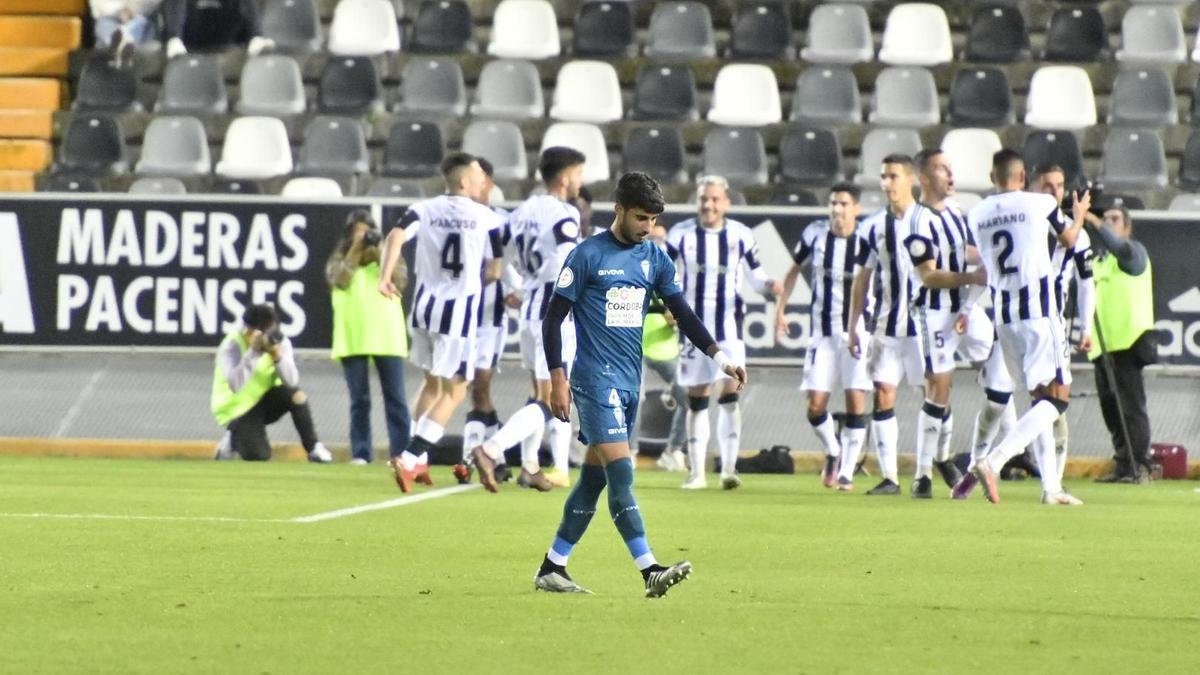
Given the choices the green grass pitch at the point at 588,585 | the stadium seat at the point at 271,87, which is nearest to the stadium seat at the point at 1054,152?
the green grass pitch at the point at 588,585

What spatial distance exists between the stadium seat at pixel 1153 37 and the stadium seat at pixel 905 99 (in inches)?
80.6

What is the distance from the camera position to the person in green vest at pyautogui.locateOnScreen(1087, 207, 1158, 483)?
57.4ft

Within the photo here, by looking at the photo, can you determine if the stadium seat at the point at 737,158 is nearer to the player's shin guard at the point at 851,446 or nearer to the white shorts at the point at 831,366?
the white shorts at the point at 831,366

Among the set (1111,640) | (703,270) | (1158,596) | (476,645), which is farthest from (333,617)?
(703,270)

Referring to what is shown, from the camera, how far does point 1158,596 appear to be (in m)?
8.44

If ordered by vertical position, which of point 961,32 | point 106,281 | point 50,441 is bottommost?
point 50,441

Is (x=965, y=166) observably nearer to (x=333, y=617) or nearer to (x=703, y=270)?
(x=703, y=270)

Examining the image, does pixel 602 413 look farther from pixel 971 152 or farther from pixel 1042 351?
pixel 971 152

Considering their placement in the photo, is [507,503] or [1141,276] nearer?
[507,503]

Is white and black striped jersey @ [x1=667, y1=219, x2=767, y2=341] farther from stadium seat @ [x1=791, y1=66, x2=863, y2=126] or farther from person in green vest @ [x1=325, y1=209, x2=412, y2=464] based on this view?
stadium seat @ [x1=791, y1=66, x2=863, y2=126]

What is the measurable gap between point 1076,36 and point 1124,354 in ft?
17.9

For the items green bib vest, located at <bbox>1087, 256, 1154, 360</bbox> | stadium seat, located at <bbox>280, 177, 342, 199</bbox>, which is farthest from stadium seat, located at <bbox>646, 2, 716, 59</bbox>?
green bib vest, located at <bbox>1087, 256, 1154, 360</bbox>

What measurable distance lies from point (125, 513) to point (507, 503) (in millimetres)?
2509

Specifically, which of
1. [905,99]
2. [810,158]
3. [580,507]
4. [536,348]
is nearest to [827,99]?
[905,99]
